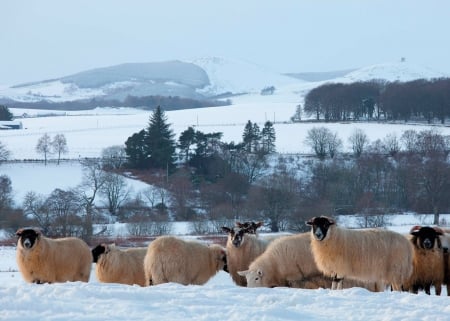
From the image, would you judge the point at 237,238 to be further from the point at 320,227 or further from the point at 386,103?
the point at 386,103

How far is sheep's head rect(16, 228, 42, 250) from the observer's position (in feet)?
62.3

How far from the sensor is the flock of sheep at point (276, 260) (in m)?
17.7

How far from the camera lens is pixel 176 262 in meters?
19.0

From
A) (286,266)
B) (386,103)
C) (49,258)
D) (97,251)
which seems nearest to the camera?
(286,266)

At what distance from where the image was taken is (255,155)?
102000 mm

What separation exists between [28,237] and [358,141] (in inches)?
3667

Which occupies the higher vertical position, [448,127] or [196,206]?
[448,127]

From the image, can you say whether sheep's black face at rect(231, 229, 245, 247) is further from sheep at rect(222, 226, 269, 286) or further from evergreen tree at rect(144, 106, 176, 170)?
evergreen tree at rect(144, 106, 176, 170)

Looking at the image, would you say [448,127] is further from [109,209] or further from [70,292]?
[70,292]

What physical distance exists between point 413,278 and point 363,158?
81.4 meters

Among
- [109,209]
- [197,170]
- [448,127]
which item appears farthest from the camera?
[448,127]

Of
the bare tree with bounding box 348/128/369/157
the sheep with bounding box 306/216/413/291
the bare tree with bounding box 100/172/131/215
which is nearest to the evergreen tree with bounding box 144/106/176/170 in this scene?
Answer: the bare tree with bounding box 100/172/131/215

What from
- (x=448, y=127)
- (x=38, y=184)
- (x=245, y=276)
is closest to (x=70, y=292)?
(x=245, y=276)

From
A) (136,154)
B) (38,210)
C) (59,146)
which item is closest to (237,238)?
(38,210)
